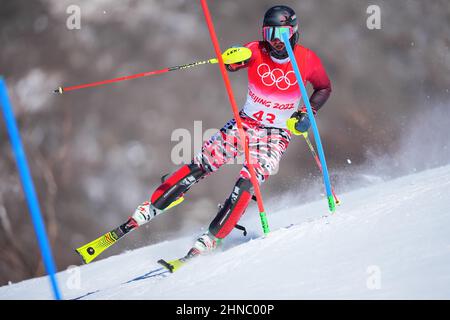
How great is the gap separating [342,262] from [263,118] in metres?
1.14

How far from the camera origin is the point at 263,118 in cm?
288

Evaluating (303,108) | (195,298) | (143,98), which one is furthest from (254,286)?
(143,98)

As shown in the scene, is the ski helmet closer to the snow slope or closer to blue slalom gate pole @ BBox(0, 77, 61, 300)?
the snow slope

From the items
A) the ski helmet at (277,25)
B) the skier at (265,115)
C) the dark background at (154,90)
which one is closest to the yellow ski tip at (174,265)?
the skier at (265,115)

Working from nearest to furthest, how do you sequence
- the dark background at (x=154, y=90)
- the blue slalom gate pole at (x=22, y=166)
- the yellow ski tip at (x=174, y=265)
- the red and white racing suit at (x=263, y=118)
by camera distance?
the blue slalom gate pole at (x=22, y=166) < the yellow ski tip at (x=174, y=265) < the red and white racing suit at (x=263, y=118) < the dark background at (x=154, y=90)

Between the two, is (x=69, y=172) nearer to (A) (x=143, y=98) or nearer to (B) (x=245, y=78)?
(A) (x=143, y=98)

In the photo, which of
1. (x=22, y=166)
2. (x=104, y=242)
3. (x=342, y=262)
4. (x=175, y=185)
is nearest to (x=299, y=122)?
(x=175, y=185)

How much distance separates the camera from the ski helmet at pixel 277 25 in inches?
107

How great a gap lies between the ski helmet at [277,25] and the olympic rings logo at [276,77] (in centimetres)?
8

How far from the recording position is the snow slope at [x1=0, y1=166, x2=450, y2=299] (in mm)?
1708

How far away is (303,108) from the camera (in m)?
2.82

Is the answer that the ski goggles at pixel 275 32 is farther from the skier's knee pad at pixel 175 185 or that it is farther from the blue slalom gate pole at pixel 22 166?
the blue slalom gate pole at pixel 22 166
